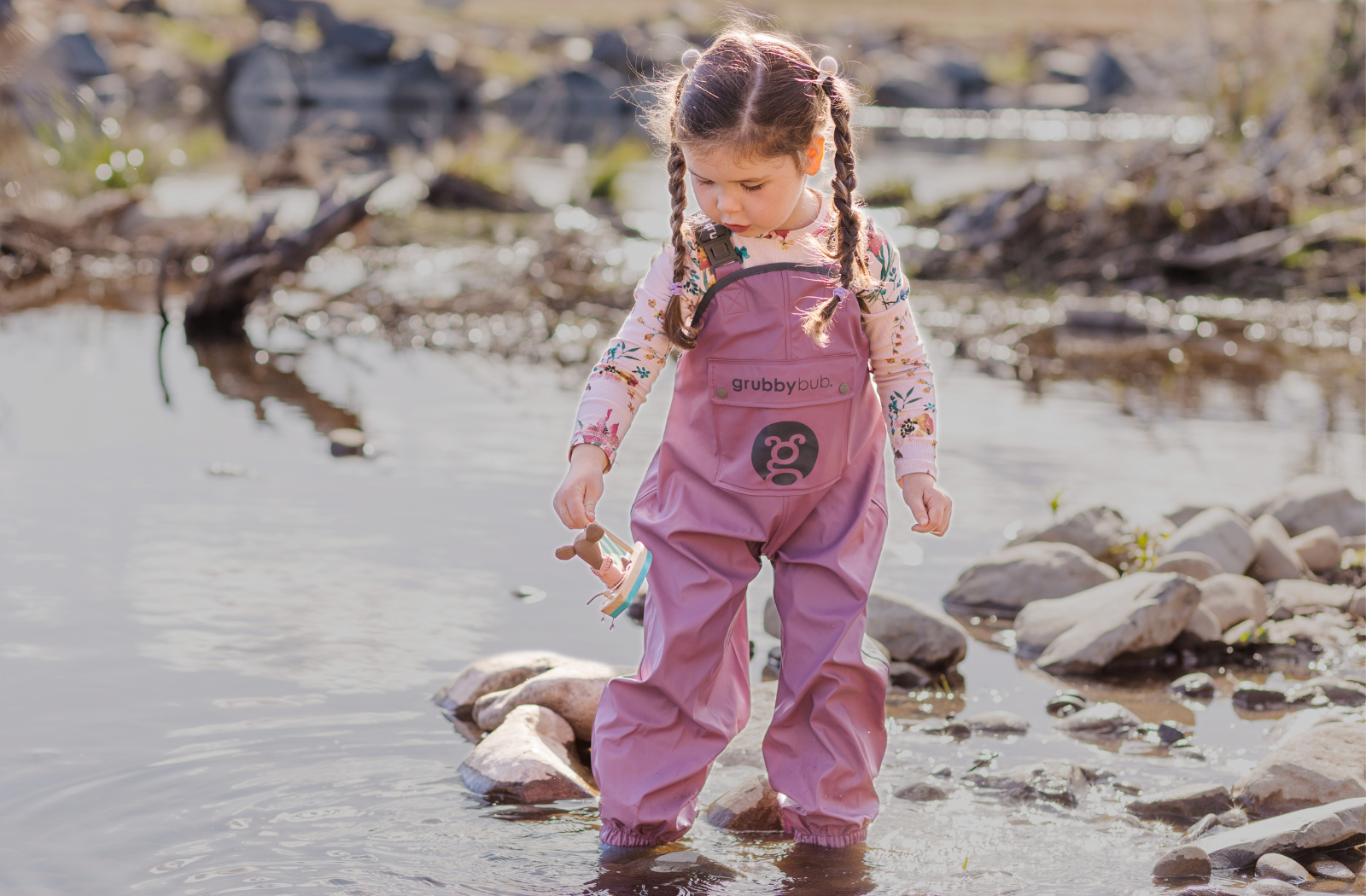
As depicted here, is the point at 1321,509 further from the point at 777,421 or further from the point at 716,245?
the point at 716,245

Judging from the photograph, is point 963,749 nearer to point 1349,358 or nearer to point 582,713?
point 582,713

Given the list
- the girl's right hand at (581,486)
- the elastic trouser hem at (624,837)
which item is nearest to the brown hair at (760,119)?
the girl's right hand at (581,486)

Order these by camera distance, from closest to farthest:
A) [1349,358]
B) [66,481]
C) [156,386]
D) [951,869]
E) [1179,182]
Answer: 1. [951,869]
2. [66,481]
3. [156,386]
4. [1349,358]
5. [1179,182]

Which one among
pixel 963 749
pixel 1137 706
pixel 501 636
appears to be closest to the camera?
pixel 963 749

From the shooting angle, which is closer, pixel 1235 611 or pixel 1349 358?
pixel 1235 611

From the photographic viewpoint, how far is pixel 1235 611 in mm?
4699

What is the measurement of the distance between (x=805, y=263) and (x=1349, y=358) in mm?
7796

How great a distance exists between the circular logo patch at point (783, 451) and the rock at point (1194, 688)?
1696 millimetres

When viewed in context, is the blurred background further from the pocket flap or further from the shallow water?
the pocket flap

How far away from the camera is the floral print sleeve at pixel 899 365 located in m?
3.23

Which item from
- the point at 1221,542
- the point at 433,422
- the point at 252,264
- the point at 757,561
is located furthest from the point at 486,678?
the point at 252,264

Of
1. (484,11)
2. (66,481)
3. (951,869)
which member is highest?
(484,11)

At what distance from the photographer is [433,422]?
7230 mm

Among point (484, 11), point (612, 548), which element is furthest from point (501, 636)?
point (484, 11)
